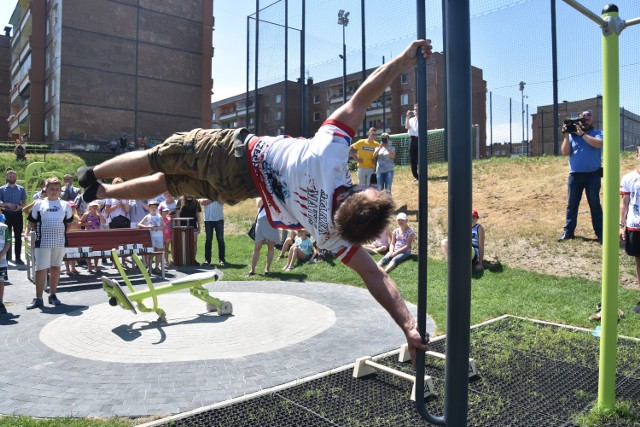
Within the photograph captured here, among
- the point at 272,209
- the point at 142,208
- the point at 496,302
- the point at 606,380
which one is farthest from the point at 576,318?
the point at 142,208

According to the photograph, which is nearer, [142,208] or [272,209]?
[272,209]

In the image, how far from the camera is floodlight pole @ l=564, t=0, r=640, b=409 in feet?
10.8

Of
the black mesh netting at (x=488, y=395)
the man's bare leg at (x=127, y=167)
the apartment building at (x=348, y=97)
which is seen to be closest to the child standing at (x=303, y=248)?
the apartment building at (x=348, y=97)

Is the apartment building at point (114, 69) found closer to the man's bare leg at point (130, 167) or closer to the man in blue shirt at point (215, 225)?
the man in blue shirt at point (215, 225)

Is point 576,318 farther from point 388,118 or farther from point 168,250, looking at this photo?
point 388,118

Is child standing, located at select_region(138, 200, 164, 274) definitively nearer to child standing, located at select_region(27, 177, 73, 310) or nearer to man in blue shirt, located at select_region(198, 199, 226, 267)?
man in blue shirt, located at select_region(198, 199, 226, 267)

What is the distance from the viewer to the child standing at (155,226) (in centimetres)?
946

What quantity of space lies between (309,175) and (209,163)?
0.81m

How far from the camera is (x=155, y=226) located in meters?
9.70

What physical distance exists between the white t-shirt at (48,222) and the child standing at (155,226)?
221cm

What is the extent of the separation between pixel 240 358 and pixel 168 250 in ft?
23.8

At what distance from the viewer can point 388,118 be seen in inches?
1583

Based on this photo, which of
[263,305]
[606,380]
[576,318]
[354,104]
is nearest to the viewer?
[354,104]

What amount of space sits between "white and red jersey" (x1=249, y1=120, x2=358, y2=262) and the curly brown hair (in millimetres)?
138
